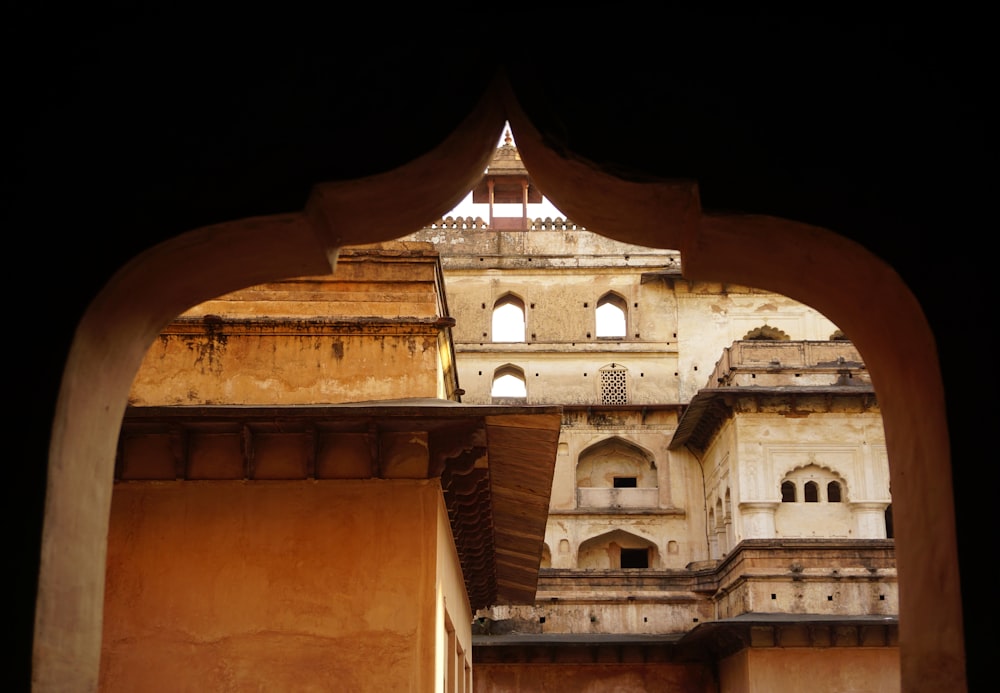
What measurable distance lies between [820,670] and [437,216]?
51.9 ft

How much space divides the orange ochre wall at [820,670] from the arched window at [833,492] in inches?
241

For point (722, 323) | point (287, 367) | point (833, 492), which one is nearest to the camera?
point (287, 367)

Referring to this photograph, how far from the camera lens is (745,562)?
1995 cm

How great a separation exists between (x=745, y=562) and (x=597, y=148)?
59.3ft

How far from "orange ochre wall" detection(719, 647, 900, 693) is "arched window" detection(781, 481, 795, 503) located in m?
6.38

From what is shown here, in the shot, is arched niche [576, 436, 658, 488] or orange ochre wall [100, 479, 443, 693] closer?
orange ochre wall [100, 479, 443, 693]

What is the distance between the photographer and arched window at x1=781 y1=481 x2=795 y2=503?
23.8 m

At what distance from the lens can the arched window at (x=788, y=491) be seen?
23828mm

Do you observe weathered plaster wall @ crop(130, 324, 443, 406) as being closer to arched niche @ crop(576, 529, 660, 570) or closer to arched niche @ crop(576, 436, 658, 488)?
arched niche @ crop(576, 529, 660, 570)

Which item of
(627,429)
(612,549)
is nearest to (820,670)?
(612,549)

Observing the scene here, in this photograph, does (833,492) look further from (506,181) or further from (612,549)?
(506,181)

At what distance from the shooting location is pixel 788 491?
78.6ft

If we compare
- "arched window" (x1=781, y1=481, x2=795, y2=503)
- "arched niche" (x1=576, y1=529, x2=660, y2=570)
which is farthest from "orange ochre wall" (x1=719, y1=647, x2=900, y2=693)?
"arched niche" (x1=576, y1=529, x2=660, y2=570)

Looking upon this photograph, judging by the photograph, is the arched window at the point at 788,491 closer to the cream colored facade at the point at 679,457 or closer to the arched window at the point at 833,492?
the cream colored facade at the point at 679,457
